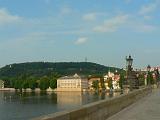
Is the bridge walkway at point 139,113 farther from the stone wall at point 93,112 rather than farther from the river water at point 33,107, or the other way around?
the river water at point 33,107

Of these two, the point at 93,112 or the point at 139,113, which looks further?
the point at 139,113

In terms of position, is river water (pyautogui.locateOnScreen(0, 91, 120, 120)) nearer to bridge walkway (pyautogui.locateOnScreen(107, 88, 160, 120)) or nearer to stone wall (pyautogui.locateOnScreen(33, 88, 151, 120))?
bridge walkway (pyautogui.locateOnScreen(107, 88, 160, 120))

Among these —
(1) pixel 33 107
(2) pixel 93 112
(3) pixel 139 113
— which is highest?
(2) pixel 93 112

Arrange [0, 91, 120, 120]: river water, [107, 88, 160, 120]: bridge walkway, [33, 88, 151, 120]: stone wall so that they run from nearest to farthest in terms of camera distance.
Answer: [33, 88, 151, 120]: stone wall → [107, 88, 160, 120]: bridge walkway → [0, 91, 120, 120]: river water

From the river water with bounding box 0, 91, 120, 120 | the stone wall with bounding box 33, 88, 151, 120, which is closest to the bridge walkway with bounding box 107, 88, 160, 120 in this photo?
the stone wall with bounding box 33, 88, 151, 120

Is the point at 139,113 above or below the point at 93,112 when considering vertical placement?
below

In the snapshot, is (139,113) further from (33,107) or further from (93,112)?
(33,107)

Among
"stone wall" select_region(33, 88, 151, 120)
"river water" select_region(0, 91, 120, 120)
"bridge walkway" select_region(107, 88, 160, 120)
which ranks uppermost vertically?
"stone wall" select_region(33, 88, 151, 120)

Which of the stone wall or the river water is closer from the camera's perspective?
the stone wall

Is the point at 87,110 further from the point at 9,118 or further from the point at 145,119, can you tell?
the point at 9,118

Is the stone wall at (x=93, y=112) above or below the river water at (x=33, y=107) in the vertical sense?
above

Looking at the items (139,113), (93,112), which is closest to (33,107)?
(139,113)

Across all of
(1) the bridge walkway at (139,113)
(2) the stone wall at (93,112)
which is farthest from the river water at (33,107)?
(2) the stone wall at (93,112)

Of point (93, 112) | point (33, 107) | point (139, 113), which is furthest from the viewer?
point (33, 107)
